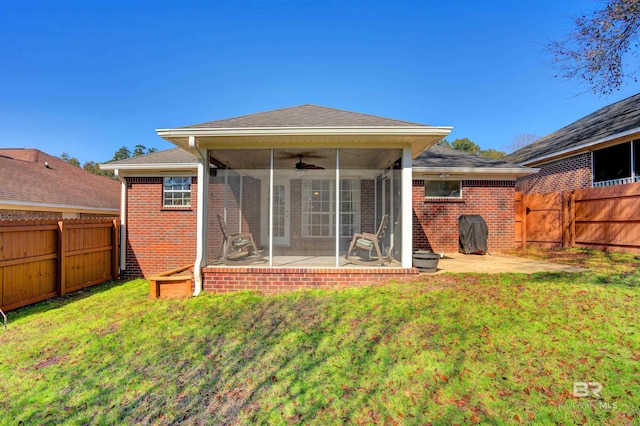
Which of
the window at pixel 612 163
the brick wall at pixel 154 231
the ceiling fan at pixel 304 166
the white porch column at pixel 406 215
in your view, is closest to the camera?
the white porch column at pixel 406 215

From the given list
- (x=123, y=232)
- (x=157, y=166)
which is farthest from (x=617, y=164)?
(x=123, y=232)

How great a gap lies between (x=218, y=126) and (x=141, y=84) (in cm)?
1123

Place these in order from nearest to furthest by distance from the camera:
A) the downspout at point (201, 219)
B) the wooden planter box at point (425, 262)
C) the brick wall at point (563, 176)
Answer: the downspout at point (201, 219) → the wooden planter box at point (425, 262) → the brick wall at point (563, 176)

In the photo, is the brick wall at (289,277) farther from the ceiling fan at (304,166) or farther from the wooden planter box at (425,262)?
the ceiling fan at (304,166)

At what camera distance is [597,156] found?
9.34 meters

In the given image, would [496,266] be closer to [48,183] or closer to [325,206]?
[325,206]

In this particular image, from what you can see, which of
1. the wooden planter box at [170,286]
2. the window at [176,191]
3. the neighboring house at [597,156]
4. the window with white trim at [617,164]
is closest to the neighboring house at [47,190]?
the window at [176,191]

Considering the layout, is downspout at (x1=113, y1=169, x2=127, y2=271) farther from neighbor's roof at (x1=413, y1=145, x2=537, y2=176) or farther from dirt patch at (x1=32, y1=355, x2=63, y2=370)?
neighbor's roof at (x1=413, y1=145, x2=537, y2=176)

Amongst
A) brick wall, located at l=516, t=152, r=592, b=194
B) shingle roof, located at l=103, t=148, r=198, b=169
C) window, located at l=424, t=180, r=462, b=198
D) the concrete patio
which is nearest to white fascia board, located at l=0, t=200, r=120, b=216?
shingle roof, located at l=103, t=148, r=198, b=169

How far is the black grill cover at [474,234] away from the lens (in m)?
8.13

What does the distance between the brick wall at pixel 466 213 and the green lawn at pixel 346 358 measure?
3.84m

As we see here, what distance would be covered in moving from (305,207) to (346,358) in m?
4.30

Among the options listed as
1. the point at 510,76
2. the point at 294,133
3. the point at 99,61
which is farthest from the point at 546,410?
the point at 99,61

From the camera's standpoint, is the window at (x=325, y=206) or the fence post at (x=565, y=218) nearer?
the window at (x=325, y=206)
